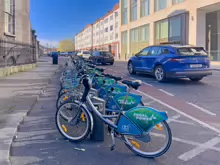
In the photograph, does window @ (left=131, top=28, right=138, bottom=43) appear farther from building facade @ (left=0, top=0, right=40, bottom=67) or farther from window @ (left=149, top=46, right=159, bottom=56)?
window @ (left=149, top=46, right=159, bottom=56)

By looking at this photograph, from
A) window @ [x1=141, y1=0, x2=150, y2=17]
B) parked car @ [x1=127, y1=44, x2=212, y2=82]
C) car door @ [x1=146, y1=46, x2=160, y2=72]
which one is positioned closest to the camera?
parked car @ [x1=127, y1=44, x2=212, y2=82]

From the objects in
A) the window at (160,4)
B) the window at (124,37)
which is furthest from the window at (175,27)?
the window at (124,37)

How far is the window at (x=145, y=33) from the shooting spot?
126 ft

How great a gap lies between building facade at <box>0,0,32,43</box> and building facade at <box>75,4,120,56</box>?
40.8m

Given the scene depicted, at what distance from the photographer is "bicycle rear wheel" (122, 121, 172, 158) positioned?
11.5ft

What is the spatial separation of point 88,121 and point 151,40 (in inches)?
1329

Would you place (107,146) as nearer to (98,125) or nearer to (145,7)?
(98,125)

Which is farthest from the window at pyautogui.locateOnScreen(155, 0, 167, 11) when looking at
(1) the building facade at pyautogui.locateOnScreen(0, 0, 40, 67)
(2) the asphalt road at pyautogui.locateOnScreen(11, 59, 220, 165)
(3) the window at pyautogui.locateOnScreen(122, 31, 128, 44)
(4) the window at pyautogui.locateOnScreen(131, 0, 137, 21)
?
(2) the asphalt road at pyautogui.locateOnScreen(11, 59, 220, 165)

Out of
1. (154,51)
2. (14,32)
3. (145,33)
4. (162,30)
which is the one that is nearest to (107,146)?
(154,51)

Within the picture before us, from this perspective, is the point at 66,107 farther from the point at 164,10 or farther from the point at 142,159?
the point at 164,10

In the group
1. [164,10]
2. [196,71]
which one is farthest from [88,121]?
[164,10]

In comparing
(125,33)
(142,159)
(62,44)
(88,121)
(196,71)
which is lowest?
(142,159)

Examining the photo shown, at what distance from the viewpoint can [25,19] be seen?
20.9 metres

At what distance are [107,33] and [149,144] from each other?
252 feet
